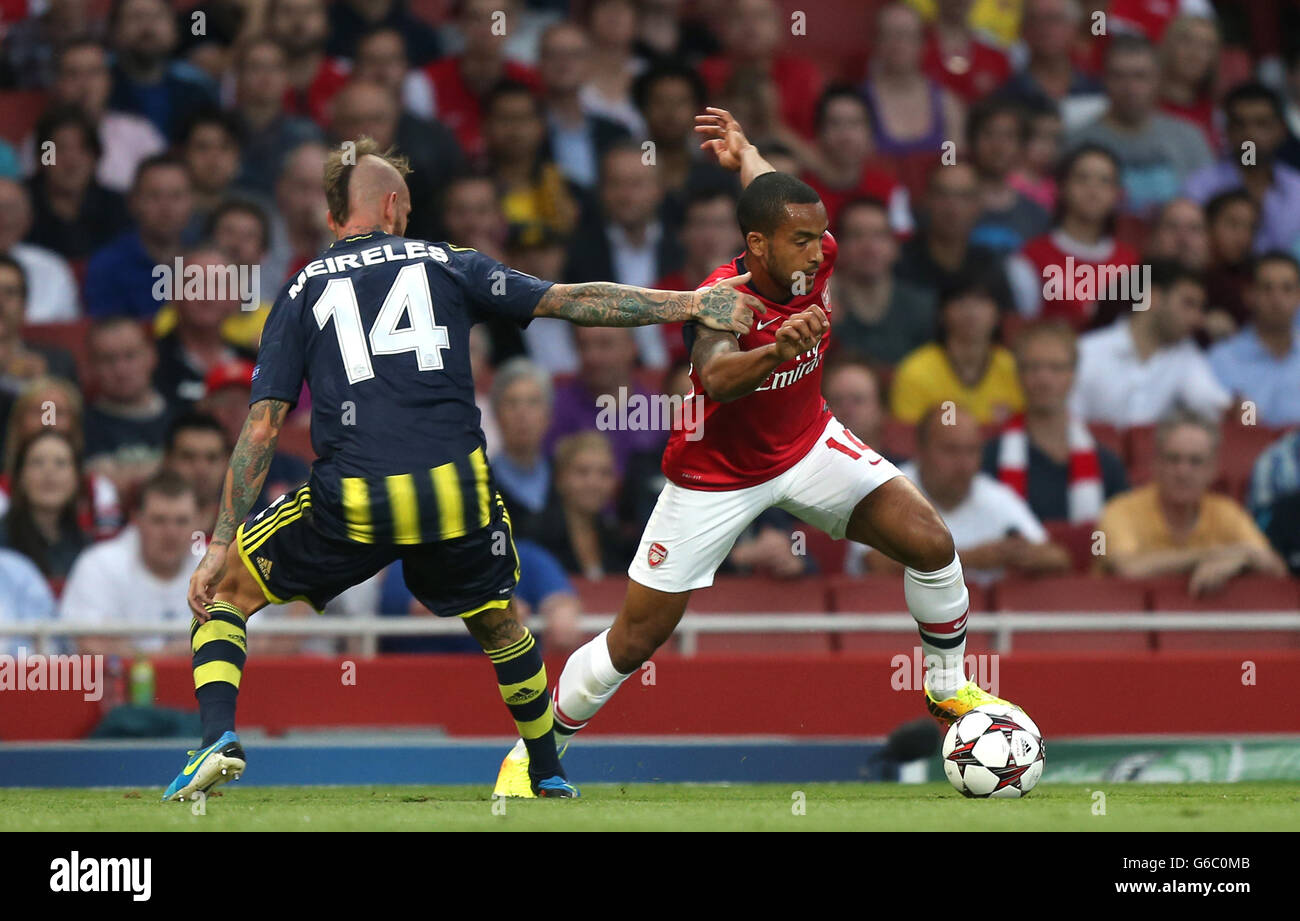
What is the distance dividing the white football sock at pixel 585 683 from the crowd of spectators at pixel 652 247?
5.32ft

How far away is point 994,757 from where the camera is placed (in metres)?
6.80

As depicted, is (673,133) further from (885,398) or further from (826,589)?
(826,589)

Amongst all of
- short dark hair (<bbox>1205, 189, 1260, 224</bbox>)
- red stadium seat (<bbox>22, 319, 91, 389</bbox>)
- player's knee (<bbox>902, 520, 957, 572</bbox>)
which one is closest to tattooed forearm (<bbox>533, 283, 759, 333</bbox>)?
player's knee (<bbox>902, 520, 957, 572</bbox>)

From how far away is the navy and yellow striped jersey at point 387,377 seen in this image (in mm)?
6504

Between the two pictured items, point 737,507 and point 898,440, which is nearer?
point 737,507

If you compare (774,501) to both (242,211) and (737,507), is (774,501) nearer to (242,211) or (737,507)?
(737,507)

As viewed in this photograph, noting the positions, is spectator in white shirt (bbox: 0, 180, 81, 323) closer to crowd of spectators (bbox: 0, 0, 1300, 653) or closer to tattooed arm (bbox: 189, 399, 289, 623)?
crowd of spectators (bbox: 0, 0, 1300, 653)

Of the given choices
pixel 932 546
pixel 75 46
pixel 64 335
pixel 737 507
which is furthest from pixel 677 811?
pixel 75 46

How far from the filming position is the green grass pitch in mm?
5594

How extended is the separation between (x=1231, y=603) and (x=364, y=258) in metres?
5.68

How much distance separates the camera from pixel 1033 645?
1002cm

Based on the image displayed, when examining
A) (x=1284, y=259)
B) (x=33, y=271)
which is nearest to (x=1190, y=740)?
(x=1284, y=259)
